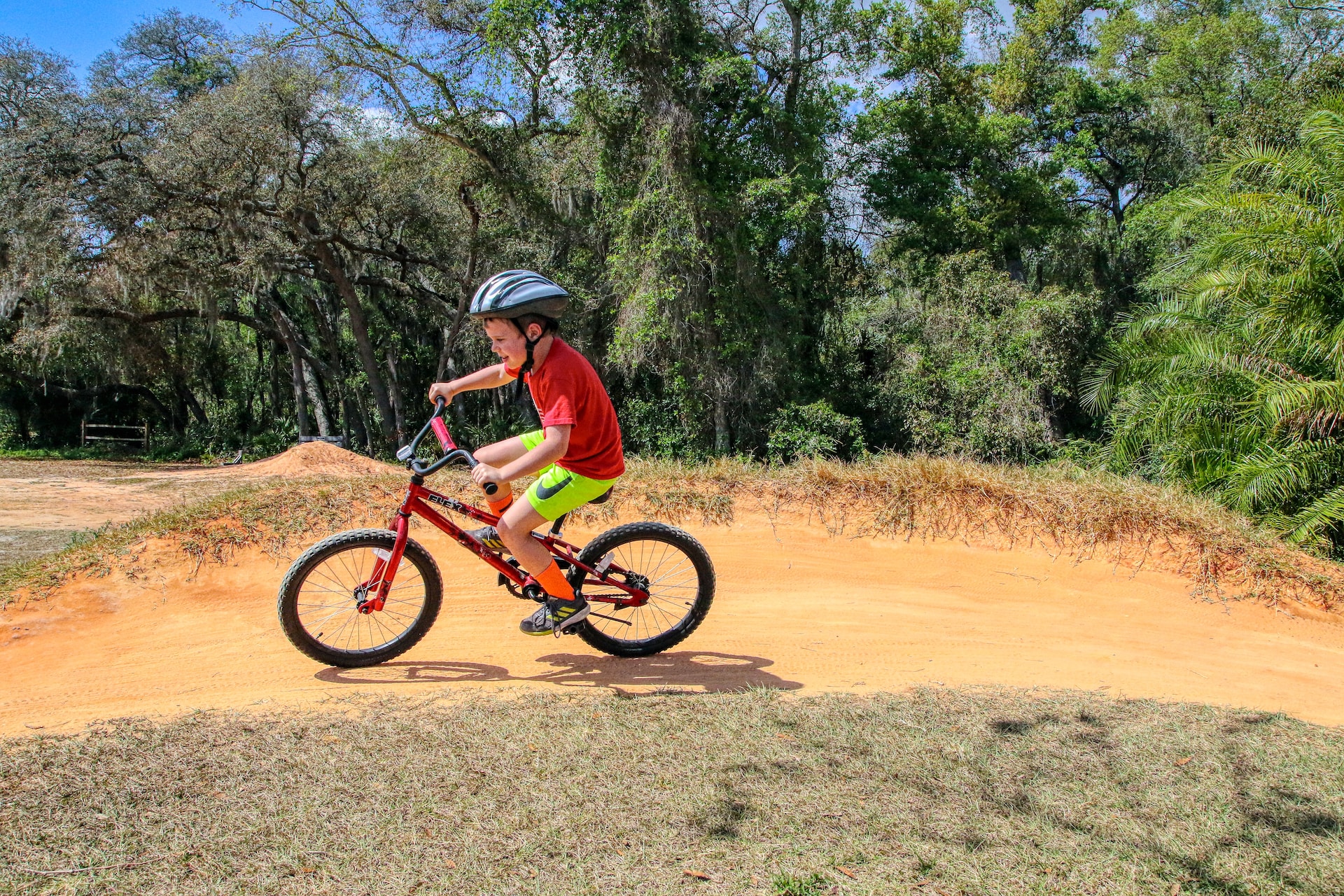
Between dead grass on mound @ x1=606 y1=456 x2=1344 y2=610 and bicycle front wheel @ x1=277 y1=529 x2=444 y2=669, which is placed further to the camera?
dead grass on mound @ x1=606 y1=456 x2=1344 y2=610

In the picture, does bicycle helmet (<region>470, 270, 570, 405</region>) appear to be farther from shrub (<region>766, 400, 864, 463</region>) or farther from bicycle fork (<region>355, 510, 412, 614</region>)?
shrub (<region>766, 400, 864, 463</region>)

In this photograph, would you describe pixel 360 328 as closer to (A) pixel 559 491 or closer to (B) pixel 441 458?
(B) pixel 441 458

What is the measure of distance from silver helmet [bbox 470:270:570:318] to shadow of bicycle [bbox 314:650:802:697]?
2.06m

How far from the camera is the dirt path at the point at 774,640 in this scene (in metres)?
5.02

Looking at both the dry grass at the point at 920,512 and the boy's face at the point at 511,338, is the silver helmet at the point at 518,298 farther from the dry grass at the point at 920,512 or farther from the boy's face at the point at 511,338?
the dry grass at the point at 920,512

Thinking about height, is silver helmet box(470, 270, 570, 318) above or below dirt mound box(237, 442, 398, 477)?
above

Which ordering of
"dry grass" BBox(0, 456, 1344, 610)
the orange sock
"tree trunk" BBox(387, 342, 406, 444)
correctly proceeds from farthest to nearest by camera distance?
"tree trunk" BBox(387, 342, 406, 444) < "dry grass" BBox(0, 456, 1344, 610) < the orange sock

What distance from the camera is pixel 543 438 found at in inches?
179

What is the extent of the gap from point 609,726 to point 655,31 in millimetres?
18219

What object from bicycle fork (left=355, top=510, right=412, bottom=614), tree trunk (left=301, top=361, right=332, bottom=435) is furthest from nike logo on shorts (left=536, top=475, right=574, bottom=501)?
tree trunk (left=301, top=361, right=332, bottom=435)

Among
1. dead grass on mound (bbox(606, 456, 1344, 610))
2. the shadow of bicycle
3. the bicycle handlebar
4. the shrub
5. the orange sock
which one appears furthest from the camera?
the shrub

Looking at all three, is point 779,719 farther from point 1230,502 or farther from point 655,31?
point 655,31

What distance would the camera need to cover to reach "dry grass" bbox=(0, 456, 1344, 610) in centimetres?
774

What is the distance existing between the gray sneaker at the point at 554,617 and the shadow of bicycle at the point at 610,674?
0.32 m
